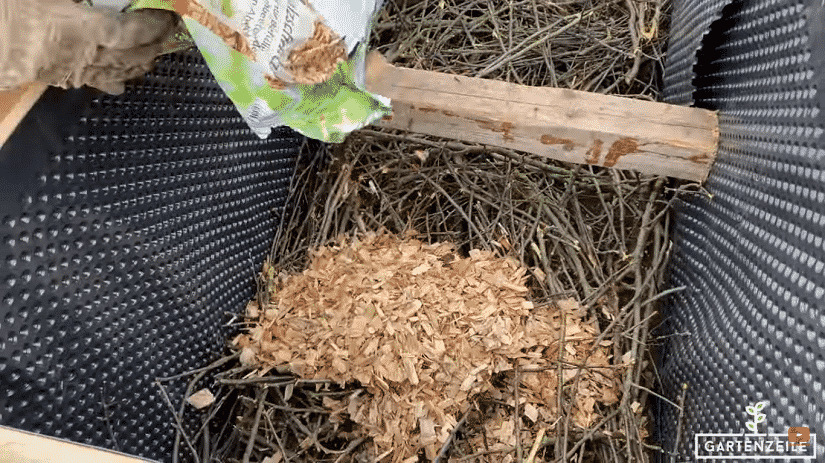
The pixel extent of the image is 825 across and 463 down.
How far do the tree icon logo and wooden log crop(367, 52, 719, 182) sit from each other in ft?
2.06

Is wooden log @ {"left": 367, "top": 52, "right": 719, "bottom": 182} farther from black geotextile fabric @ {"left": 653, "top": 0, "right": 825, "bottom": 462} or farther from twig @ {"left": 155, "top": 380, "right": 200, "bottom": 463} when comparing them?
twig @ {"left": 155, "top": 380, "right": 200, "bottom": 463}

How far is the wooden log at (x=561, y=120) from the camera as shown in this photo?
4.75ft

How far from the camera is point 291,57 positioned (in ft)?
4.02

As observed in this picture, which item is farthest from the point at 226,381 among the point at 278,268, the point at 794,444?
the point at 794,444

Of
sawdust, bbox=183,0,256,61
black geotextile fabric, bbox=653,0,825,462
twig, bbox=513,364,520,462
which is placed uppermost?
sawdust, bbox=183,0,256,61

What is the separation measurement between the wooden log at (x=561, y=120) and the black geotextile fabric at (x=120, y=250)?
1.66 feet

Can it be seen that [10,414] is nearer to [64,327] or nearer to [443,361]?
[64,327]

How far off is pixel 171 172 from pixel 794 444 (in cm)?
142

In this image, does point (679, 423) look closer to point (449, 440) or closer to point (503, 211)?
point (449, 440)

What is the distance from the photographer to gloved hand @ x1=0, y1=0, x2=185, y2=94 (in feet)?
3.21

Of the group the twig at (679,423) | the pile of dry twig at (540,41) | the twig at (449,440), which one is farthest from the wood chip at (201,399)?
the pile of dry twig at (540,41)

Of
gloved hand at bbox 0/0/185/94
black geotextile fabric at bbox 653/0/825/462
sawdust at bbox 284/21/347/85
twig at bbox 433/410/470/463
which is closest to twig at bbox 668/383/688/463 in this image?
black geotextile fabric at bbox 653/0/825/462

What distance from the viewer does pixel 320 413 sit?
62.7 inches

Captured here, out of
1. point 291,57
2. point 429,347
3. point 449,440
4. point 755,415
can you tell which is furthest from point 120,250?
point 755,415
